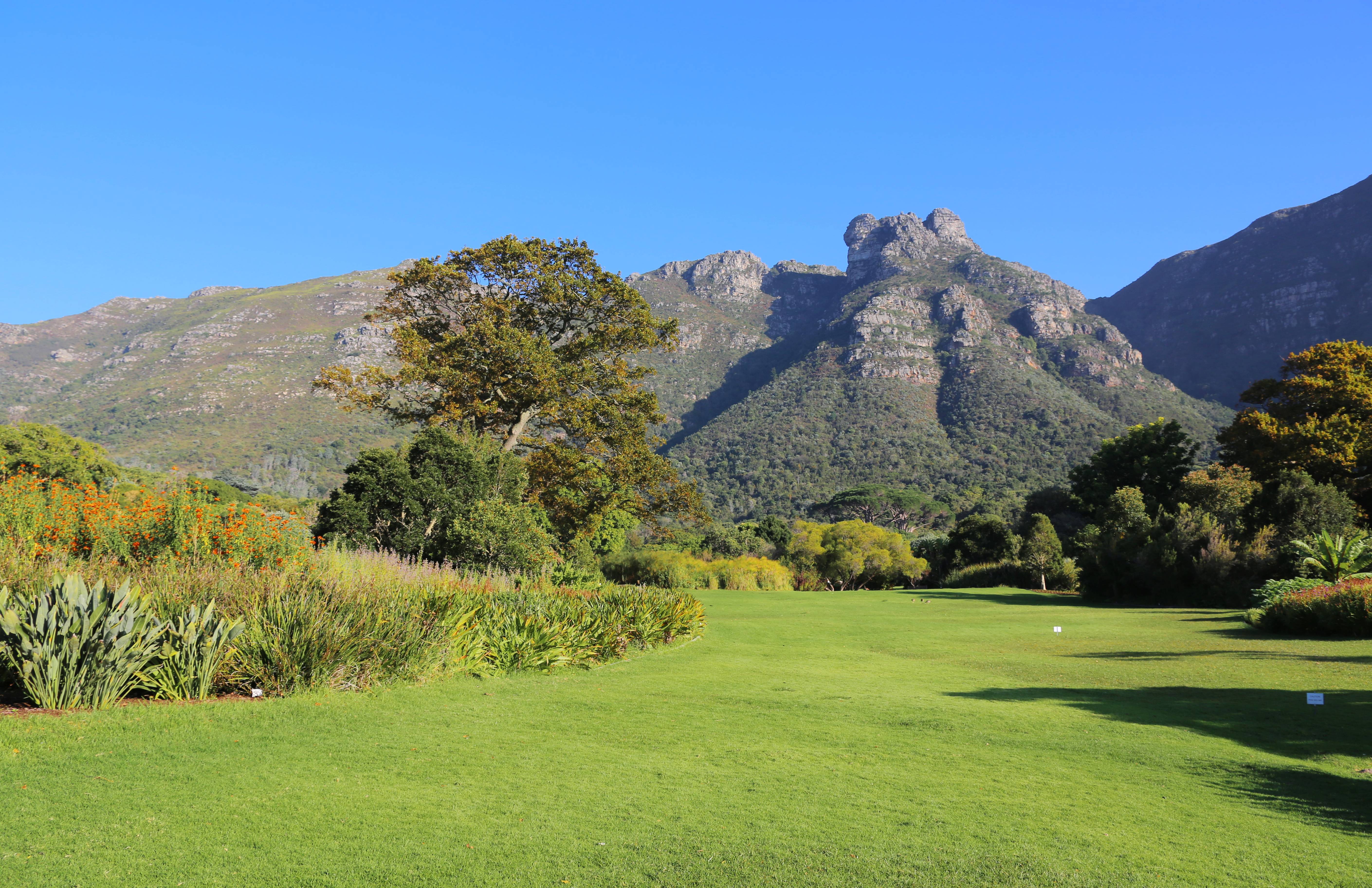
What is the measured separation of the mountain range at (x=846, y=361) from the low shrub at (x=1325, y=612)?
51.8 m

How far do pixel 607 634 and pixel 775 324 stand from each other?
123040mm

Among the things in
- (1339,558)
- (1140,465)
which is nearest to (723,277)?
(1140,465)

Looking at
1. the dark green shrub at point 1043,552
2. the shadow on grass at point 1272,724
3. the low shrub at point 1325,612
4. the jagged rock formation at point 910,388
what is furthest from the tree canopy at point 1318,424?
the jagged rock formation at point 910,388

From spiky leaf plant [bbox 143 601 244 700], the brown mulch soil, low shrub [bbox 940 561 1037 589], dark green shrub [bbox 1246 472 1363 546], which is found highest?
dark green shrub [bbox 1246 472 1363 546]

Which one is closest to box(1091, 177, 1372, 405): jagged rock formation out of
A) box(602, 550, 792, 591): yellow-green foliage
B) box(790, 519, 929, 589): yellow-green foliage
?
box(790, 519, 929, 589): yellow-green foliage

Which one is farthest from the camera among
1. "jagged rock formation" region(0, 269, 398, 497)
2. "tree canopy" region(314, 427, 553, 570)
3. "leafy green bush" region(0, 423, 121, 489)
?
"jagged rock formation" region(0, 269, 398, 497)

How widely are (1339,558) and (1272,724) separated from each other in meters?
15.2

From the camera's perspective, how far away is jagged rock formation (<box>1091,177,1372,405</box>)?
105m

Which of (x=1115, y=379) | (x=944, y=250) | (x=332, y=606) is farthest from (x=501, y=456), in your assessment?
(x=944, y=250)

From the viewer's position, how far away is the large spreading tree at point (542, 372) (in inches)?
911

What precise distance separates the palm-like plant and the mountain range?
47404 mm

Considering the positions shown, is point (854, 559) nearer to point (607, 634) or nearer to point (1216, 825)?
point (607, 634)

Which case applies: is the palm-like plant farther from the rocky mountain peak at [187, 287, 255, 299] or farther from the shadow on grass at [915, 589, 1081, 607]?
the rocky mountain peak at [187, 287, 255, 299]

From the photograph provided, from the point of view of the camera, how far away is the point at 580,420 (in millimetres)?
23375
